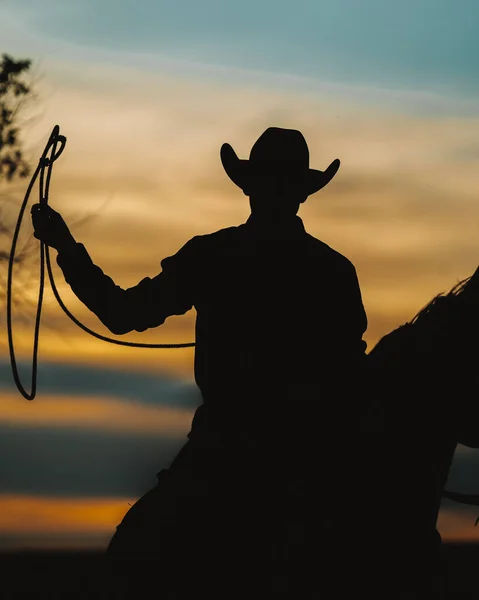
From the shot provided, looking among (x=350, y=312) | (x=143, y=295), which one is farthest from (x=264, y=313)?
(x=143, y=295)

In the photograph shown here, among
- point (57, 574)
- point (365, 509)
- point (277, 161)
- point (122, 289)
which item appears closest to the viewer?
point (365, 509)

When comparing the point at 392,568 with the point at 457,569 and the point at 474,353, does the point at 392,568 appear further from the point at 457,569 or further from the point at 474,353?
the point at 457,569

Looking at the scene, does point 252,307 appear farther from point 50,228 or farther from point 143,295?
point 50,228

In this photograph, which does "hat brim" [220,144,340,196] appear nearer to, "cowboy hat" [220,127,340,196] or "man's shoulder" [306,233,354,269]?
"cowboy hat" [220,127,340,196]

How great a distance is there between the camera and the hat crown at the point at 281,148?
6453 mm

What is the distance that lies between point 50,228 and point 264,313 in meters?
1.10

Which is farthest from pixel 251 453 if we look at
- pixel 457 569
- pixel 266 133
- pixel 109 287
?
pixel 457 569

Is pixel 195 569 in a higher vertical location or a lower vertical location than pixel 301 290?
lower

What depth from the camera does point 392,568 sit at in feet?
19.9

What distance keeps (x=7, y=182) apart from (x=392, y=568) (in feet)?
39.4

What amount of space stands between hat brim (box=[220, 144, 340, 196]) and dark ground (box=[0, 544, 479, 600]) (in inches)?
238

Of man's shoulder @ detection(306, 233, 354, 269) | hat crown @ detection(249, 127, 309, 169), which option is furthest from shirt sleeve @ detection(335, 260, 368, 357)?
hat crown @ detection(249, 127, 309, 169)

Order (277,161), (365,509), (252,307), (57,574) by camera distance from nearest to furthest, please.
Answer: (365,509), (252,307), (277,161), (57,574)

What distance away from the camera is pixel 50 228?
6.36m
